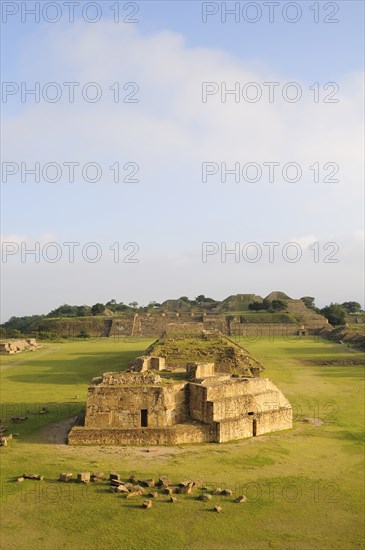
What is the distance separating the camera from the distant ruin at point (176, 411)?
60.8ft

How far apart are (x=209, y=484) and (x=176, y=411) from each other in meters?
5.79

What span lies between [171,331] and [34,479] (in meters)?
31.7

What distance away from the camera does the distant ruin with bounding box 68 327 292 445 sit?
18.5m

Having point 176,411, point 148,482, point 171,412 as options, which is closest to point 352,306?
point 176,411

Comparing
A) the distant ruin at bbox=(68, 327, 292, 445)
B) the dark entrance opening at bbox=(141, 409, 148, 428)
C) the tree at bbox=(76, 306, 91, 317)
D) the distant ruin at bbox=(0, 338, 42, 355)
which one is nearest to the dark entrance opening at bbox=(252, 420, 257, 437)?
the distant ruin at bbox=(68, 327, 292, 445)

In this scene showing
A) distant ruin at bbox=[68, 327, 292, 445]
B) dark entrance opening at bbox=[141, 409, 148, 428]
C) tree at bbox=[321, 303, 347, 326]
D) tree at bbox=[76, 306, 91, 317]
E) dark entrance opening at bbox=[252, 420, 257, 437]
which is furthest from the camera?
tree at bbox=[76, 306, 91, 317]

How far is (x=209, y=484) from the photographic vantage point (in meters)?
14.5

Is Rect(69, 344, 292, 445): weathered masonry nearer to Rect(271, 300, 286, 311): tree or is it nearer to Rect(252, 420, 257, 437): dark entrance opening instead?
Rect(252, 420, 257, 437): dark entrance opening

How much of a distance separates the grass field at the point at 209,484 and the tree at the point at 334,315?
70.1m

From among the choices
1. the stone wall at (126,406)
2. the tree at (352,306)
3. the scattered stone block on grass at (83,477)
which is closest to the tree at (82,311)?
the tree at (352,306)

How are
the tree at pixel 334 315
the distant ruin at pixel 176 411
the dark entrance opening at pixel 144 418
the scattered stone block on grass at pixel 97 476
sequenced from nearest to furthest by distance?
the scattered stone block on grass at pixel 97 476 → the distant ruin at pixel 176 411 → the dark entrance opening at pixel 144 418 → the tree at pixel 334 315

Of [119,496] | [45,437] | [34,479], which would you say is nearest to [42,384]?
[45,437]

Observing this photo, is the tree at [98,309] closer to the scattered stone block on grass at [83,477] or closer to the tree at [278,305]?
the tree at [278,305]

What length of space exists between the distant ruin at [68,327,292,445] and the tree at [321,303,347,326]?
74.0 m
